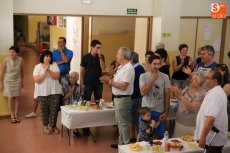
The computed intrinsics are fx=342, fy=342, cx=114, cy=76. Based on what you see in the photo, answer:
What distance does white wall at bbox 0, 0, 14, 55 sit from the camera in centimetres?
654

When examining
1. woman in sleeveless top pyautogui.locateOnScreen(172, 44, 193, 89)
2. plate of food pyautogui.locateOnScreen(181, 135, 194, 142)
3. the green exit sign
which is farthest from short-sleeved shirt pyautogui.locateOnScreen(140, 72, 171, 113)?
the green exit sign

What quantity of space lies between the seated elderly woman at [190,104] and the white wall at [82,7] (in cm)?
374

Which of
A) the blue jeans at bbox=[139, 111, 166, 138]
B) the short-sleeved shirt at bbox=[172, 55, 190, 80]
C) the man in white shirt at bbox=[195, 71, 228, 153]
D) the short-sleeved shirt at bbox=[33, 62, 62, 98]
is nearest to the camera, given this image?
the man in white shirt at bbox=[195, 71, 228, 153]

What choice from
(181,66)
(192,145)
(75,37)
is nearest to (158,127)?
(192,145)

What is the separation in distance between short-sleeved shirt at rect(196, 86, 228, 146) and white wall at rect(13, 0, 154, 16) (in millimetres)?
4560

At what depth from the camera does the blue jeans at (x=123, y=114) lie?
500 centimetres

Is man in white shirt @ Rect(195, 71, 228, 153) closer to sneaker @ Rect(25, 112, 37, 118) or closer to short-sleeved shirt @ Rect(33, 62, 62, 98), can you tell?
short-sleeved shirt @ Rect(33, 62, 62, 98)

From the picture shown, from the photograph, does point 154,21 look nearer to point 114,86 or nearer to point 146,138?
point 114,86

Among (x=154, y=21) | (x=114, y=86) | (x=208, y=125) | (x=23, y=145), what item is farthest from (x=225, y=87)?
(x=154, y=21)

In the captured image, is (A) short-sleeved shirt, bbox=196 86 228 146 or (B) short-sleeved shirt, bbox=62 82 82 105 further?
(B) short-sleeved shirt, bbox=62 82 82 105

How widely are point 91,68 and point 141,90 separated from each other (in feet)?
5.97

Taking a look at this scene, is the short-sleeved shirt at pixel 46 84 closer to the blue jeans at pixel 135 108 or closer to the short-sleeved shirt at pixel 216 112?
the blue jeans at pixel 135 108

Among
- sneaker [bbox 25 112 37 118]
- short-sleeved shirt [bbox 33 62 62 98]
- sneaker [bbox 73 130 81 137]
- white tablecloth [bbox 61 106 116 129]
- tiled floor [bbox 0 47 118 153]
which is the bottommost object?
tiled floor [bbox 0 47 118 153]

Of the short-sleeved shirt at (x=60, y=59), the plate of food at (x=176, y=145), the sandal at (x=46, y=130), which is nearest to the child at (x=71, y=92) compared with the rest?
the sandal at (x=46, y=130)
